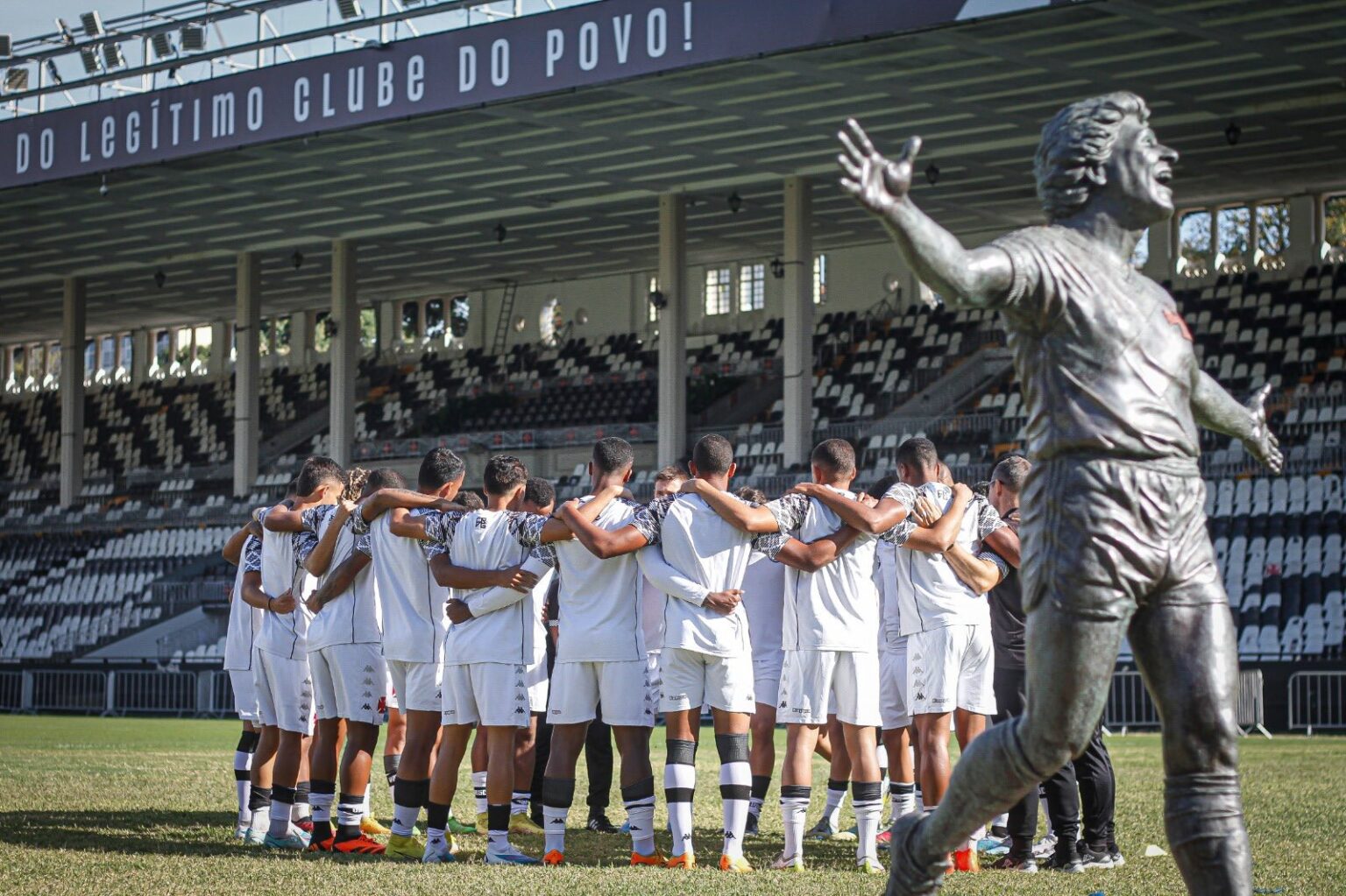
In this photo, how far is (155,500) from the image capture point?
138ft

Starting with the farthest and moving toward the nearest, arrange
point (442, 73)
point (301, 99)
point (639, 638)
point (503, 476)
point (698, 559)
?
point (301, 99)
point (442, 73)
point (503, 476)
point (639, 638)
point (698, 559)

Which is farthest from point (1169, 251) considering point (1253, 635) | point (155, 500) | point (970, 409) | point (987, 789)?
point (987, 789)

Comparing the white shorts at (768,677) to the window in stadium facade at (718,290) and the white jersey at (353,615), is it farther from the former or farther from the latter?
the window in stadium facade at (718,290)

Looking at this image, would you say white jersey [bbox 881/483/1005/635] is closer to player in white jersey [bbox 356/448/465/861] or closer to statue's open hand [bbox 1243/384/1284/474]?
player in white jersey [bbox 356/448/465/861]

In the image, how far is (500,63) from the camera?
85.0 ft

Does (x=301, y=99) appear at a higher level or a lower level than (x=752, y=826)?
higher

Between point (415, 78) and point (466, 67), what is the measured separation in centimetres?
102

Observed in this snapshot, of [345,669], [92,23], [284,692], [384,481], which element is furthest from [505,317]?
[345,669]

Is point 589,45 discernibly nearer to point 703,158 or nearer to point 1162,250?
point 703,158

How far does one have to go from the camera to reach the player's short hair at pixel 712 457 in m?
8.28

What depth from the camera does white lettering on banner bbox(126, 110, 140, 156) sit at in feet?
98.7

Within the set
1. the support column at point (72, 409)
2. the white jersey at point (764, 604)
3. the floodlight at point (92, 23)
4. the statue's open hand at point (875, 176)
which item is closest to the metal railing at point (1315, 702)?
the white jersey at point (764, 604)

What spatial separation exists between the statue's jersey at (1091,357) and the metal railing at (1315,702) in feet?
54.0

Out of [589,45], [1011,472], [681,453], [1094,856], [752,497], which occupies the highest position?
[589,45]
